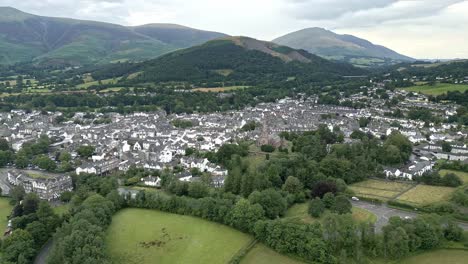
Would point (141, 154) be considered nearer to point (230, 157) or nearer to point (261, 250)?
point (230, 157)

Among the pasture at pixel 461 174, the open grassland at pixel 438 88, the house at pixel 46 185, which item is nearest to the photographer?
the house at pixel 46 185

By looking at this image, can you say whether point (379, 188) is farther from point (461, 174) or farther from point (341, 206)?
point (461, 174)

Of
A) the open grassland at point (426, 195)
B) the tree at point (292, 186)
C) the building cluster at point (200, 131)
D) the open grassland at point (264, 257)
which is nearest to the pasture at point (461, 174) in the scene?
the building cluster at point (200, 131)

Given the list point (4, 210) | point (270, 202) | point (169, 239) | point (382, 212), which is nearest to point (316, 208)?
point (270, 202)

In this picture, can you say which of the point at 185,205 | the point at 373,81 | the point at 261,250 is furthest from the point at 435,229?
the point at 373,81

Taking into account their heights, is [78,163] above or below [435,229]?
below

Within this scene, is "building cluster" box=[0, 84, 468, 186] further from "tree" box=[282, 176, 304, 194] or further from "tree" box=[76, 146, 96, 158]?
"tree" box=[282, 176, 304, 194]

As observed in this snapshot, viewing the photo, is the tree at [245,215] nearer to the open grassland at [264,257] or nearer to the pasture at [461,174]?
the open grassland at [264,257]

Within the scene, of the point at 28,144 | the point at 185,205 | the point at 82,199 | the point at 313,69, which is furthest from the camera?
the point at 313,69
